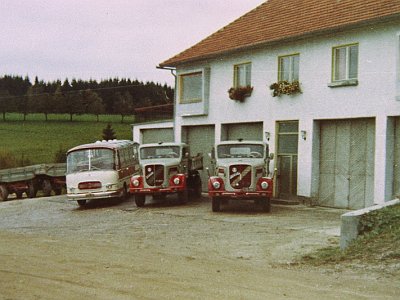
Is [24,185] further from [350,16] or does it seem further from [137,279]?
[137,279]

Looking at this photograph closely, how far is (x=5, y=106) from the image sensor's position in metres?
64.4

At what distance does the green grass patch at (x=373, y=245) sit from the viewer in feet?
36.1

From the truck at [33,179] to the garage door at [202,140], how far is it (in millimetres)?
7112

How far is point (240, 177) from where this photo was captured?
1964cm

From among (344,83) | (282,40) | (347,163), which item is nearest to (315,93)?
(344,83)

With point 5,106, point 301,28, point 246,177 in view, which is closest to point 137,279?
point 246,177

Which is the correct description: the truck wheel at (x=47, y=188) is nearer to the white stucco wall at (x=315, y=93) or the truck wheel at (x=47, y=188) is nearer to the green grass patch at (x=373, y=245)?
the white stucco wall at (x=315, y=93)

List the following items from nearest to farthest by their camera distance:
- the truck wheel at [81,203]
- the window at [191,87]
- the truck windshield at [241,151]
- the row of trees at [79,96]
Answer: the truck windshield at [241,151] < the truck wheel at [81,203] < the window at [191,87] < the row of trees at [79,96]

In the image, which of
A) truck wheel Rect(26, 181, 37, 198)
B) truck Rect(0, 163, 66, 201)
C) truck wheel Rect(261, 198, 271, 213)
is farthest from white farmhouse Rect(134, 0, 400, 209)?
truck wheel Rect(26, 181, 37, 198)

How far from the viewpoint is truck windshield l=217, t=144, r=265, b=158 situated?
20.6 metres

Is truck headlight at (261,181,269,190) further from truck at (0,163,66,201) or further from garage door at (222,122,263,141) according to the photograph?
truck at (0,163,66,201)

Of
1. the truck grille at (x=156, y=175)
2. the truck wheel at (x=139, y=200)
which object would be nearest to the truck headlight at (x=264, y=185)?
the truck grille at (x=156, y=175)

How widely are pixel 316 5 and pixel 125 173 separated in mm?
9382

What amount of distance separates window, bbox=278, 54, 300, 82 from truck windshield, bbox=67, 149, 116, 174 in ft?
22.3
